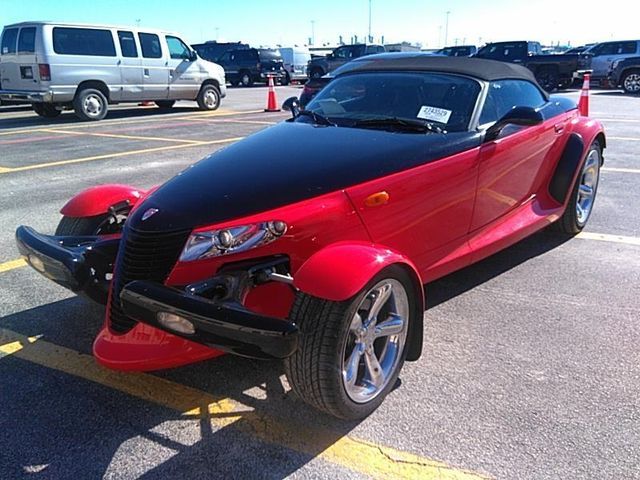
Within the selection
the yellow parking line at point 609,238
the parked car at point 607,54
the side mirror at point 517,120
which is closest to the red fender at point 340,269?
the side mirror at point 517,120

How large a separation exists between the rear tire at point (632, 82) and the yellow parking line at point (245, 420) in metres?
22.6

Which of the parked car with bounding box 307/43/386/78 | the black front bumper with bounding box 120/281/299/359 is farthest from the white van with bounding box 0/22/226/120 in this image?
the black front bumper with bounding box 120/281/299/359

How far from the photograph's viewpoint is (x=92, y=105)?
564 inches

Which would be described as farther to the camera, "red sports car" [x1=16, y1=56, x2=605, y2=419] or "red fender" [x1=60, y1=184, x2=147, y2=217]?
"red fender" [x1=60, y1=184, x2=147, y2=217]

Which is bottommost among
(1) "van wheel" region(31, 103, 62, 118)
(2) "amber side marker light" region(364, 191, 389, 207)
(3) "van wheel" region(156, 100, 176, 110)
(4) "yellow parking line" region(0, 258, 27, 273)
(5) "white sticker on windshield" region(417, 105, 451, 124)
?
(4) "yellow parking line" region(0, 258, 27, 273)

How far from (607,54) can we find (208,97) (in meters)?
16.2

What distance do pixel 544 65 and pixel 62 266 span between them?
23.0 m

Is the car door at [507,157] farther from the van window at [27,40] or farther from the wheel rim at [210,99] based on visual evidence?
the wheel rim at [210,99]

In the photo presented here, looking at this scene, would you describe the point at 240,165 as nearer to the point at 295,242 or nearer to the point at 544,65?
the point at 295,242

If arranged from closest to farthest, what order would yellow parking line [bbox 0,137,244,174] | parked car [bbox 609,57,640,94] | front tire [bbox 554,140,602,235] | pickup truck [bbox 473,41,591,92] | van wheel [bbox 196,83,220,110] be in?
front tire [bbox 554,140,602,235]
yellow parking line [bbox 0,137,244,174]
van wheel [bbox 196,83,220,110]
parked car [bbox 609,57,640,94]
pickup truck [bbox 473,41,591,92]

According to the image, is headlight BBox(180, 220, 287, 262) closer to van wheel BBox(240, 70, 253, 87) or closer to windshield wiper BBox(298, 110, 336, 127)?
windshield wiper BBox(298, 110, 336, 127)

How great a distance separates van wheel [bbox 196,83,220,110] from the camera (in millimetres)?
16672

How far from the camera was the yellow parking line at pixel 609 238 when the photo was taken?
16.9ft

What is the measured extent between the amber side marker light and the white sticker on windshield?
893 mm
